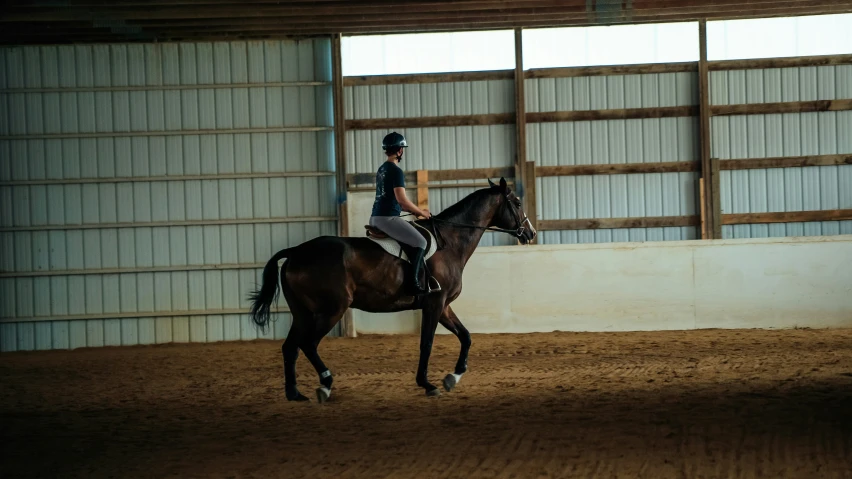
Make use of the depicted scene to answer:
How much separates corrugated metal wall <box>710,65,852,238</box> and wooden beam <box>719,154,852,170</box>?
0.09m

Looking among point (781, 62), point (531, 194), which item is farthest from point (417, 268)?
point (781, 62)

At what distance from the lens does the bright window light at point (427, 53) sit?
15.1 meters

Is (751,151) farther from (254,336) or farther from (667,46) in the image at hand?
(254,336)

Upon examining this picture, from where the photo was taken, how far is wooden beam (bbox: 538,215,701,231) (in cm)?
1485

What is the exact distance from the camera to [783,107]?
14719 millimetres

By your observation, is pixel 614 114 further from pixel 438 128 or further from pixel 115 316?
pixel 115 316

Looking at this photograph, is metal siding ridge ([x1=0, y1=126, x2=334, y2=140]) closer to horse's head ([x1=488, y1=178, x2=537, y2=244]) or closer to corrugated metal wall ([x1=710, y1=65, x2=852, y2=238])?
horse's head ([x1=488, y1=178, x2=537, y2=244])

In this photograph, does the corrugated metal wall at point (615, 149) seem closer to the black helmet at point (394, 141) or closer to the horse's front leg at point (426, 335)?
the horse's front leg at point (426, 335)

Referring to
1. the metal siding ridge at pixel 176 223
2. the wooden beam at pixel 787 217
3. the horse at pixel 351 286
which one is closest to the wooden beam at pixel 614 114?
the wooden beam at pixel 787 217

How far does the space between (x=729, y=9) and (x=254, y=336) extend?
32.3ft

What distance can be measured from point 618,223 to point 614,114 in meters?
1.94

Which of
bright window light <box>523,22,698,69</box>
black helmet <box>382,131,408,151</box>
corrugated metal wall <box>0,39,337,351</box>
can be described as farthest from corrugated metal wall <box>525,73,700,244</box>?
black helmet <box>382,131,408,151</box>

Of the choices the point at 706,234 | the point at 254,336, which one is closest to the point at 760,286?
the point at 706,234

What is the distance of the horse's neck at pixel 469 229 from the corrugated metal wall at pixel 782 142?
772 centimetres
